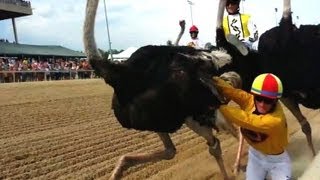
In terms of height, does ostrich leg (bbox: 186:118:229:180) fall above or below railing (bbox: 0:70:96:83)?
above

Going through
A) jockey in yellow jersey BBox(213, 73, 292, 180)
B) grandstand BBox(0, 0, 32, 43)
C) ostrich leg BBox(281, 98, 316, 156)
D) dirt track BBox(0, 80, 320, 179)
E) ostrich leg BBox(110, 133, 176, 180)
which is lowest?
dirt track BBox(0, 80, 320, 179)

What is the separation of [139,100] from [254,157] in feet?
3.77

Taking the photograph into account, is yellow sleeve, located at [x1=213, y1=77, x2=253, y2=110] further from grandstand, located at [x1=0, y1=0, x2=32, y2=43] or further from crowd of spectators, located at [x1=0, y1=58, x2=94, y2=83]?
grandstand, located at [x1=0, y1=0, x2=32, y2=43]

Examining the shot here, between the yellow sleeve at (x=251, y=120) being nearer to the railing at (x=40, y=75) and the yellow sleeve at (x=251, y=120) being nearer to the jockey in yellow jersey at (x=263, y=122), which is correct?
the jockey in yellow jersey at (x=263, y=122)

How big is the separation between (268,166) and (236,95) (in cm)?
68

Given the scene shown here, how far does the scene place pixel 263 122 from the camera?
4.58 m

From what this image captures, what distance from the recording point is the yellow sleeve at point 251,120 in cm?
452

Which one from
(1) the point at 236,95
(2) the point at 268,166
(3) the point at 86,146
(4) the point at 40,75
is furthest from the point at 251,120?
(4) the point at 40,75

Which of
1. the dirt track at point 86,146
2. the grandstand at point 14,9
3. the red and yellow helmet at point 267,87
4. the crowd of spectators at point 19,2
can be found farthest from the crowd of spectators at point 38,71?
the red and yellow helmet at point 267,87

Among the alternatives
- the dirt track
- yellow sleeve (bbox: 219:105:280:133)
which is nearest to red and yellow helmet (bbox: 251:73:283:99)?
yellow sleeve (bbox: 219:105:280:133)

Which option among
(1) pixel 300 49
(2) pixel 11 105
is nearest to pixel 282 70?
(1) pixel 300 49

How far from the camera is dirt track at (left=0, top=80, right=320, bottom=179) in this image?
7.44m

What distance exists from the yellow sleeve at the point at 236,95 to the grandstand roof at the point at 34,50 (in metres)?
35.7

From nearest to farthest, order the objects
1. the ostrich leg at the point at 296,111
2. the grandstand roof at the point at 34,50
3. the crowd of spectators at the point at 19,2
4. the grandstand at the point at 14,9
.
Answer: the ostrich leg at the point at 296,111 → the grandstand roof at the point at 34,50 → the grandstand at the point at 14,9 → the crowd of spectators at the point at 19,2
